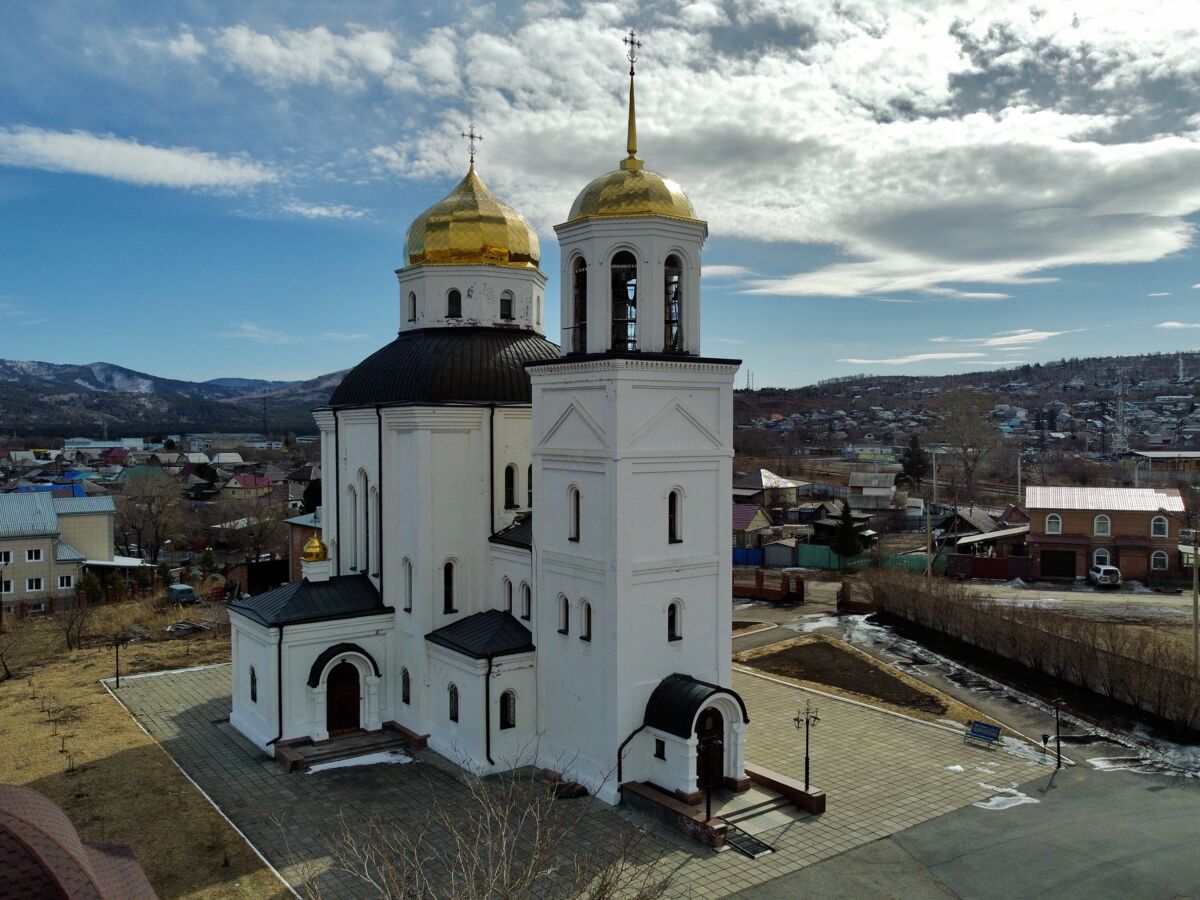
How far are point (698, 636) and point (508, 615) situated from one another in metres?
4.45

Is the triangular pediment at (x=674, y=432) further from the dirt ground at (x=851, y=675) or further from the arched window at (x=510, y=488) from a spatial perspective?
the dirt ground at (x=851, y=675)

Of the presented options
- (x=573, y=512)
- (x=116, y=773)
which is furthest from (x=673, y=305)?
(x=116, y=773)

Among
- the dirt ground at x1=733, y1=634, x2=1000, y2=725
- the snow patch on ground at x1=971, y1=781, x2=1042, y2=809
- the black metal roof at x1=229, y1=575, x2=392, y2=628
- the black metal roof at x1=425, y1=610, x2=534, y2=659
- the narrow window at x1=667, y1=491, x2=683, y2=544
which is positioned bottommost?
the dirt ground at x1=733, y1=634, x2=1000, y2=725

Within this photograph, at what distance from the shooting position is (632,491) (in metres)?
15.7

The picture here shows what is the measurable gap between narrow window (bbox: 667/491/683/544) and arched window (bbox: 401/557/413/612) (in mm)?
6353

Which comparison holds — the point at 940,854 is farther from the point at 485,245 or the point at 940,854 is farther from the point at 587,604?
the point at 485,245

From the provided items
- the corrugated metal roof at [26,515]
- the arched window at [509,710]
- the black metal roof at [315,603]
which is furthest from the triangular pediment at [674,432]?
the corrugated metal roof at [26,515]

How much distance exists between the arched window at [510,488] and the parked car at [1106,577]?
28.1m

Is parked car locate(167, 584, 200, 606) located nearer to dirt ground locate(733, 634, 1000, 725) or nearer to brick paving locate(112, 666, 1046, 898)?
brick paving locate(112, 666, 1046, 898)

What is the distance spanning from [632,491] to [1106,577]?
29379 millimetres

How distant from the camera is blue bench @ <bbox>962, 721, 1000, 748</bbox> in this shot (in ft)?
61.1

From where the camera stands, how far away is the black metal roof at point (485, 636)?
17484 millimetres

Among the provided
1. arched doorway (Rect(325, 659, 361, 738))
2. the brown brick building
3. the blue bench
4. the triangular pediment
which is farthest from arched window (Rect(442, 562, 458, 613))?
the brown brick building

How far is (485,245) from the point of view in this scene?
70.4ft
